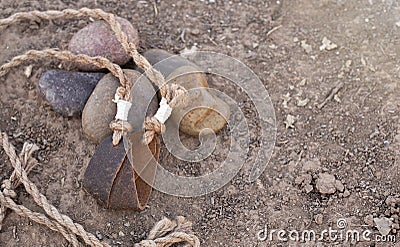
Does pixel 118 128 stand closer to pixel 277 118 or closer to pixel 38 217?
pixel 38 217

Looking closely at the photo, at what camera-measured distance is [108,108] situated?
90.6 inches

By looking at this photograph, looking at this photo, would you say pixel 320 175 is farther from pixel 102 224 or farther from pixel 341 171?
pixel 102 224

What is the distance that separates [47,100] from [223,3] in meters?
0.83

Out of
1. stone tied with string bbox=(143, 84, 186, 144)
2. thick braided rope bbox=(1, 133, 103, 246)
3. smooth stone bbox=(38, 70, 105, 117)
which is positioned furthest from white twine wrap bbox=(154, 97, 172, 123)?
thick braided rope bbox=(1, 133, 103, 246)

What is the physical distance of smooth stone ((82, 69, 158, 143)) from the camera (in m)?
2.29

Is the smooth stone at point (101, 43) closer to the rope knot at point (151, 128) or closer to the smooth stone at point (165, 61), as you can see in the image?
the smooth stone at point (165, 61)

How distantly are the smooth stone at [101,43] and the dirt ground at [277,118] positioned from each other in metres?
0.12

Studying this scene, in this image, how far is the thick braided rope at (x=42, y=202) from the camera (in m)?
2.12

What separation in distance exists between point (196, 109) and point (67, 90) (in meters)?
0.45

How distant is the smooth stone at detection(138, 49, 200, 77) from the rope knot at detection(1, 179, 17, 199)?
2.12 feet

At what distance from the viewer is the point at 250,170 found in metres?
2.33

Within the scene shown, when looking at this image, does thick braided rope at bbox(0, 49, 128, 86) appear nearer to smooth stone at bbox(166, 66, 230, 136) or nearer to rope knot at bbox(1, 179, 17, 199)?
smooth stone at bbox(166, 66, 230, 136)

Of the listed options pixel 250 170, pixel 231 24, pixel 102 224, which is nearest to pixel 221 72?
pixel 231 24

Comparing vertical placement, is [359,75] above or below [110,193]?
above
